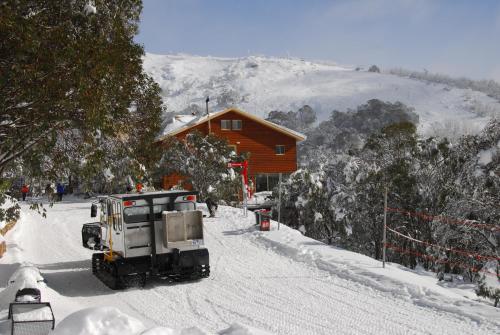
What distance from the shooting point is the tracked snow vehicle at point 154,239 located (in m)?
13.8

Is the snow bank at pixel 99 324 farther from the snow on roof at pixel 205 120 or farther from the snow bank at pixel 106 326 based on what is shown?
the snow on roof at pixel 205 120

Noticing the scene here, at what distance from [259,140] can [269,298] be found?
141 ft

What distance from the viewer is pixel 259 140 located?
5497 cm

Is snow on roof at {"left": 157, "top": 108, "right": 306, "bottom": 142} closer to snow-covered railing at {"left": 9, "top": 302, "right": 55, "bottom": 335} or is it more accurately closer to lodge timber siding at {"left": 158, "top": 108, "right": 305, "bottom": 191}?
lodge timber siding at {"left": 158, "top": 108, "right": 305, "bottom": 191}

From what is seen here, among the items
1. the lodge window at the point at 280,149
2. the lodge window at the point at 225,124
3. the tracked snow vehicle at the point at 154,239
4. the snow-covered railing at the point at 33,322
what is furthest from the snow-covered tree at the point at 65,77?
the lodge window at the point at 280,149

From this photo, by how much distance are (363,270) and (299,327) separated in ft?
14.2

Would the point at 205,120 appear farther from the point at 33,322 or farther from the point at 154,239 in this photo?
the point at 33,322

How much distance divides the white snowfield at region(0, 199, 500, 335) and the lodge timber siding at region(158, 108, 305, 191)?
34879 millimetres

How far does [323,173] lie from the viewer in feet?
109

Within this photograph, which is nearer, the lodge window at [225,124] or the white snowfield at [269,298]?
the white snowfield at [269,298]

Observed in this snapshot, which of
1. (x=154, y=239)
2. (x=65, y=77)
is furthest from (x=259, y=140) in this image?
(x=65, y=77)

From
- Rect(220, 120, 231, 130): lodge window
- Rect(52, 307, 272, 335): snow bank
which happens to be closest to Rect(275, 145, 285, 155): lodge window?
Rect(220, 120, 231, 130): lodge window

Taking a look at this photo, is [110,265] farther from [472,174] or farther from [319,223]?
[319,223]

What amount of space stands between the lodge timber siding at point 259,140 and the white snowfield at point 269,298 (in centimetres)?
3488
